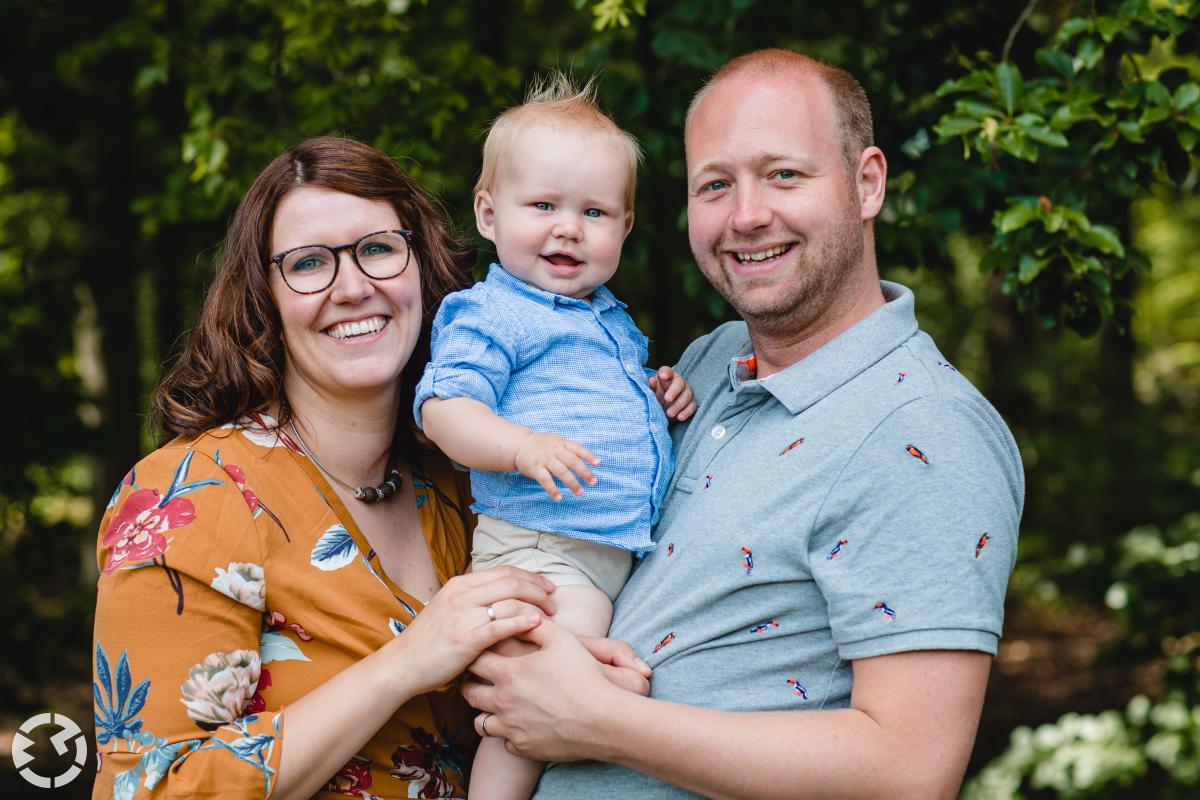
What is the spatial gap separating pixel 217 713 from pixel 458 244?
4.24 feet

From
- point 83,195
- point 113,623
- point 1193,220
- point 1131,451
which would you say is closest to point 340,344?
point 113,623

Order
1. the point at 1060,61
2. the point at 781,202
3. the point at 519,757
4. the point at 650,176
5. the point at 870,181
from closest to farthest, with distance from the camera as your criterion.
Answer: the point at 519,757, the point at 781,202, the point at 870,181, the point at 1060,61, the point at 650,176

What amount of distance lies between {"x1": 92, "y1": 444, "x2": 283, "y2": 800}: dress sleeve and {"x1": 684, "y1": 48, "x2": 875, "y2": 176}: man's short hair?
1522 mm

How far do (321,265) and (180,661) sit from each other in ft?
2.91

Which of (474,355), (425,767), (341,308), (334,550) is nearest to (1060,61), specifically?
(474,355)

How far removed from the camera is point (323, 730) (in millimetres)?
2129

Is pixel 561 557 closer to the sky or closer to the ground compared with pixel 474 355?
closer to the ground

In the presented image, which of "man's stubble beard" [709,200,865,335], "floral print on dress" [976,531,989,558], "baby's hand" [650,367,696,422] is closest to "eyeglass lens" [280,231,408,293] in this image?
"baby's hand" [650,367,696,422]

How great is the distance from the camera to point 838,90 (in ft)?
8.21

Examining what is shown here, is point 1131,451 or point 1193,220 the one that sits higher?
point 1193,220

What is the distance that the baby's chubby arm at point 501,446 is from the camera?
2.13 meters

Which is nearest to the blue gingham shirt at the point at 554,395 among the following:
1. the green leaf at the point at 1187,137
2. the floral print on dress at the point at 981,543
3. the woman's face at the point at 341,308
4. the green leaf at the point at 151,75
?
the woman's face at the point at 341,308

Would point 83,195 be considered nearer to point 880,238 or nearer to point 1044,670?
point 880,238

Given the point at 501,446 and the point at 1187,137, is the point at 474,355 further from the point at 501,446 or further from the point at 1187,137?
the point at 1187,137
